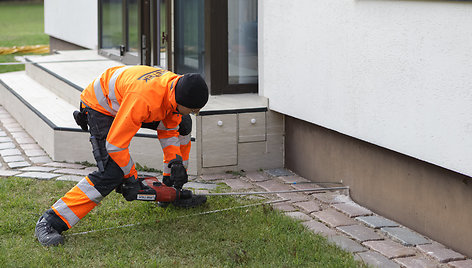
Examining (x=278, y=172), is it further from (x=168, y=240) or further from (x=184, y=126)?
(x=168, y=240)

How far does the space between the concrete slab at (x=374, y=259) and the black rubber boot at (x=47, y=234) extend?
7.09 ft

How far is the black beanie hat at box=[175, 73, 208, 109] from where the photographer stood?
15.7 ft

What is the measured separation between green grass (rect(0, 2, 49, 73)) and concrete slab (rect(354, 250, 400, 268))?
1152 cm

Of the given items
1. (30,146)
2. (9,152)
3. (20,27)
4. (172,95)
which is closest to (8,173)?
(9,152)

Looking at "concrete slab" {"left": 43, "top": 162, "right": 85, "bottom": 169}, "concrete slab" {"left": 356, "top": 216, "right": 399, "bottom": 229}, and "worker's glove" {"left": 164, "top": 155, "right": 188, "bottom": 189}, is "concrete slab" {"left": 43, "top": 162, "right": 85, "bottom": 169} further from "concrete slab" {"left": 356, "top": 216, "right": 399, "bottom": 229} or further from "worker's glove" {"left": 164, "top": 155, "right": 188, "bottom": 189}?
"concrete slab" {"left": 356, "top": 216, "right": 399, "bottom": 229}

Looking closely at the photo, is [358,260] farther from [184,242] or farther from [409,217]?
[184,242]

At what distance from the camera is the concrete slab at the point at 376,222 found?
544cm

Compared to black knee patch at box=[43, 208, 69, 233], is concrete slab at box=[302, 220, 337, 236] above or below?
below

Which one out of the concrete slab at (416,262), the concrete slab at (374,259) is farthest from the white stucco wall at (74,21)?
the concrete slab at (416,262)

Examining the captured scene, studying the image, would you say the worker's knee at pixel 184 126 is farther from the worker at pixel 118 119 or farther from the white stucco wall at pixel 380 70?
the white stucco wall at pixel 380 70

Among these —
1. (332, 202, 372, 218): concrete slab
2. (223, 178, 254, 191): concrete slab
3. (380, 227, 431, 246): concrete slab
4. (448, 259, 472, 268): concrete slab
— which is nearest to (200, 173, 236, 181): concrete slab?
(223, 178, 254, 191): concrete slab

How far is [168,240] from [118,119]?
39.9 inches

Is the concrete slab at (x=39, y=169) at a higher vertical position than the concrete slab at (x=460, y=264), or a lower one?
higher

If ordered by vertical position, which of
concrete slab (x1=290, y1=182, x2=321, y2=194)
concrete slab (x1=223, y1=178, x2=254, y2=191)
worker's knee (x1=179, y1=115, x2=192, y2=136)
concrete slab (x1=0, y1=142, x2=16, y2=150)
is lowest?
concrete slab (x1=290, y1=182, x2=321, y2=194)
